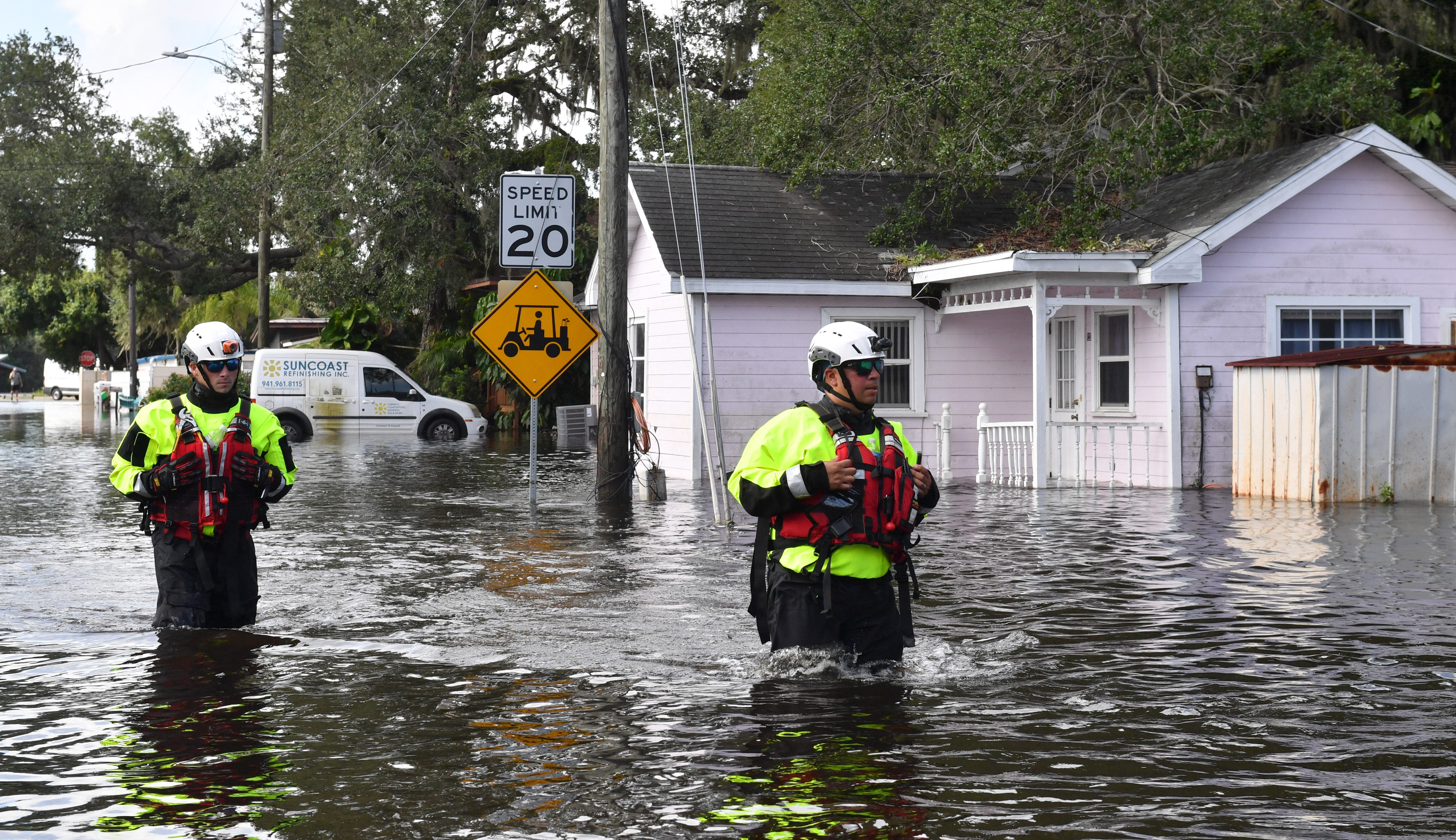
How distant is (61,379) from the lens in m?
94.0

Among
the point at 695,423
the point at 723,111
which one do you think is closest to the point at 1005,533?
the point at 695,423

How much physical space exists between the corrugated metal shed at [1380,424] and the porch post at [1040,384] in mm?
3132

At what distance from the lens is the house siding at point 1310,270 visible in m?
19.5

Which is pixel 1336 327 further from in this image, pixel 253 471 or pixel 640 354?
pixel 253 471

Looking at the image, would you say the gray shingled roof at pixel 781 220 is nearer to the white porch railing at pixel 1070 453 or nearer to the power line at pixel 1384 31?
the white porch railing at pixel 1070 453

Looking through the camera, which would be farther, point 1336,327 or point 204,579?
point 1336,327

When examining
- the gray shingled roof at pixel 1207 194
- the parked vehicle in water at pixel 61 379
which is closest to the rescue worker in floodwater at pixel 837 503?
the gray shingled roof at pixel 1207 194

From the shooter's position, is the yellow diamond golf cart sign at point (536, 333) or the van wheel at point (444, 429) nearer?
the yellow diamond golf cart sign at point (536, 333)

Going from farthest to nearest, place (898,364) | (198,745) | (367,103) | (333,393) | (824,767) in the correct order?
(367,103) < (333,393) < (898,364) < (198,745) < (824,767)

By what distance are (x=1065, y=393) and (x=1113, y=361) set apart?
1285mm

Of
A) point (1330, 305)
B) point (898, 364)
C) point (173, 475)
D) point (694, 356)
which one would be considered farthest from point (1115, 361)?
point (173, 475)

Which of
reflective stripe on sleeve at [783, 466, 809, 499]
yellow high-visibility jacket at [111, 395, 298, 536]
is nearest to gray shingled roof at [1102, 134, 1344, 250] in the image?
yellow high-visibility jacket at [111, 395, 298, 536]

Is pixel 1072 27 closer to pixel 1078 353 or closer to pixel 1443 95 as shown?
pixel 1078 353

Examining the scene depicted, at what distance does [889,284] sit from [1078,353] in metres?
2.75
